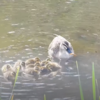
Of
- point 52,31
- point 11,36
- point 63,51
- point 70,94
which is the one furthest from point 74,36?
point 70,94

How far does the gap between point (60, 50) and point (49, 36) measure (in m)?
0.57

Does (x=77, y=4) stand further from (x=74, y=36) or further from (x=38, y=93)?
(x=38, y=93)

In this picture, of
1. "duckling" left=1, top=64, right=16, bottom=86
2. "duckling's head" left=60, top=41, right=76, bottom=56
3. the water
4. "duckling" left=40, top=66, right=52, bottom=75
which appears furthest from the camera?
"duckling's head" left=60, top=41, right=76, bottom=56

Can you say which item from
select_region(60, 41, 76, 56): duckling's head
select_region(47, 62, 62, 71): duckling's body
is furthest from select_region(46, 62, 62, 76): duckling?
select_region(60, 41, 76, 56): duckling's head

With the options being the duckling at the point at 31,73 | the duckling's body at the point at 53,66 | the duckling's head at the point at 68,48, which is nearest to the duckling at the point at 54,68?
Result: the duckling's body at the point at 53,66

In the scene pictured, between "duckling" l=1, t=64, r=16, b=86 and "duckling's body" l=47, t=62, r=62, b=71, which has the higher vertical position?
"duckling" l=1, t=64, r=16, b=86

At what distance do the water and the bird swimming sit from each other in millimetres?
86

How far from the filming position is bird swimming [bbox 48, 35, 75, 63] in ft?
10.0

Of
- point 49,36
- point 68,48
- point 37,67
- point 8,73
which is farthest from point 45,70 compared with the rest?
point 49,36

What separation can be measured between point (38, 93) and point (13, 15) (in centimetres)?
250

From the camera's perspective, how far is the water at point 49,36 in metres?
2.36

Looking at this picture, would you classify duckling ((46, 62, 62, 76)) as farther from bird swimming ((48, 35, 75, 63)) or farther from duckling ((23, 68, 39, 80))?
bird swimming ((48, 35, 75, 63))

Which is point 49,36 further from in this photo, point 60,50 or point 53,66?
point 53,66

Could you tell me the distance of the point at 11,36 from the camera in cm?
366
